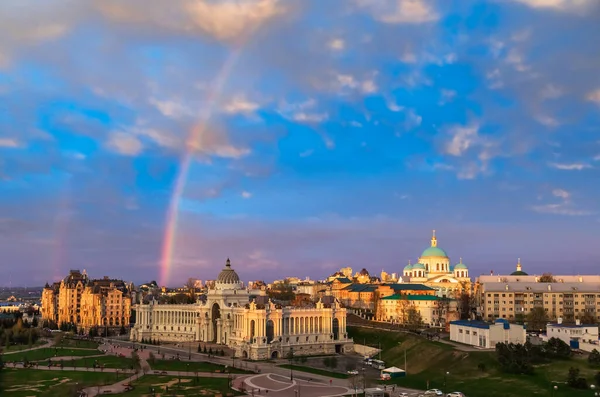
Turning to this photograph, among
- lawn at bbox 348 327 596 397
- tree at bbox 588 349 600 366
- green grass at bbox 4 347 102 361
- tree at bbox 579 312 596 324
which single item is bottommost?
green grass at bbox 4 347 102 361

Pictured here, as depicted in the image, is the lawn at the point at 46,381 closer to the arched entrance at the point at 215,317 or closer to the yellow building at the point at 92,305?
the arched entrance at the point at 215,317

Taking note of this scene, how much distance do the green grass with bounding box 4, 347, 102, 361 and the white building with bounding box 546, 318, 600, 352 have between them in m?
79.6

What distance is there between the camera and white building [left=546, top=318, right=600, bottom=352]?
91688mm

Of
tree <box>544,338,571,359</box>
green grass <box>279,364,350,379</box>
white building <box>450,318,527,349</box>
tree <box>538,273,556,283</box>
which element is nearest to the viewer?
tree <box>544,338,571,359</box>

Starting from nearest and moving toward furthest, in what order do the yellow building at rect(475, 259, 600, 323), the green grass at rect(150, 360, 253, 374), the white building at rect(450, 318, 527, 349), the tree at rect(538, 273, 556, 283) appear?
the white building at rect(450, 318, 527, 349), the green grass at rect(150, 360, 253, 374), the yellow building at rect(475, 259, 600, 323), the tree at rect(538, 273, 556, 283)

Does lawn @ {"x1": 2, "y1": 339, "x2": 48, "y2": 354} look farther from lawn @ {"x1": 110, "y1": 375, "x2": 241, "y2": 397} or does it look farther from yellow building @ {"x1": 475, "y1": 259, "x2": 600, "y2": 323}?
yellow building @ {"x1": 475, "y1": 259, "x2": 600, "y2": 323}

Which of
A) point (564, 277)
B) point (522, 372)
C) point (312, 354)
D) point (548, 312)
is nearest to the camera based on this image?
point (522, 372)

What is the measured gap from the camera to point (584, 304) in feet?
455

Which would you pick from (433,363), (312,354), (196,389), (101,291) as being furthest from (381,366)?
(101,291)

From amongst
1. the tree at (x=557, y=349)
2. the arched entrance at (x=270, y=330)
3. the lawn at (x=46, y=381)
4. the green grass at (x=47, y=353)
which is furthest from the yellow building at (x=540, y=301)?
the lawn at (x=46, y=381)

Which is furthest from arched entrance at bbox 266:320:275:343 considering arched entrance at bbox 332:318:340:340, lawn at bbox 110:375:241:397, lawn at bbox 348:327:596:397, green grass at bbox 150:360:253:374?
lawn at bbox 110:375:241:397

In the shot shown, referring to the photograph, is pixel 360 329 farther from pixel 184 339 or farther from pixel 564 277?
pixel 564 277

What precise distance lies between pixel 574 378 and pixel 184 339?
95941 millimetres

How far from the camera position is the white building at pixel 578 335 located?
91.7 m
